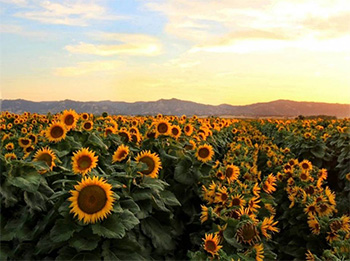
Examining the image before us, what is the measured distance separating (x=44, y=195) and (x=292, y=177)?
587 centimetres

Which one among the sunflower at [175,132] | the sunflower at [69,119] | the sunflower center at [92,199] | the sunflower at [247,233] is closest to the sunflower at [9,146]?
the sunflower at [69,119]

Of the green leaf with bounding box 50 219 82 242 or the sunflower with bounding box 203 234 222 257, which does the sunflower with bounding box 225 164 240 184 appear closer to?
the sunflower with bounding box 203 234 222 257

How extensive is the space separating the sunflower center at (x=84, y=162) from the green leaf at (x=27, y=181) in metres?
0.48

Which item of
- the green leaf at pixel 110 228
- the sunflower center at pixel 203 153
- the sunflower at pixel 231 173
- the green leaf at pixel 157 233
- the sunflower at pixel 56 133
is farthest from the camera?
the sunflower center at pixel 203 153


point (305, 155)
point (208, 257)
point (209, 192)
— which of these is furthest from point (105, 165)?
point (305, 155)

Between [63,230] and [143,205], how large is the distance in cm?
122

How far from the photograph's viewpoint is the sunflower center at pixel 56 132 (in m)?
5.99

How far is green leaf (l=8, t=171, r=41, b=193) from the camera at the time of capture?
426cm

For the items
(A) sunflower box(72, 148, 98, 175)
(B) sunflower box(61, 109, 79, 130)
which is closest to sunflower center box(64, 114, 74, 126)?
(B) sunflower box(61, 109, 79, 130)

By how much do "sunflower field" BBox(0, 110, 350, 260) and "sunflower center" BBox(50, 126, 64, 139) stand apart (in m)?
0.01

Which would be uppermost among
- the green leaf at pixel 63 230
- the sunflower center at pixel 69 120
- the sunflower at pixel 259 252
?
the sunflower center at pixel 69 120

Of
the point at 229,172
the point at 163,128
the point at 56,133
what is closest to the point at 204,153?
the point at 229,172

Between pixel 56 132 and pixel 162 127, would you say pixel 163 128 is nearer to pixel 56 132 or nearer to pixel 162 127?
pixel 162 127

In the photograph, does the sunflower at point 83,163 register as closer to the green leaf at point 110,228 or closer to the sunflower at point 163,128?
the green leaf at point 110,228
